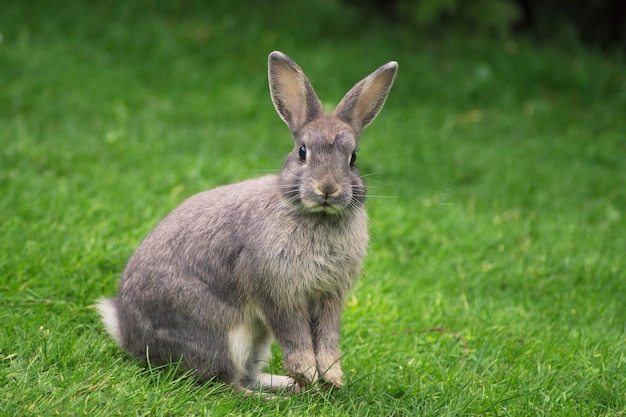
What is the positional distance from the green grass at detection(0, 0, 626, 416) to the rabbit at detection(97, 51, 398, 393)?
16 cm

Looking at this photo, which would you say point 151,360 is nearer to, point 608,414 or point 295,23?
point 608,414

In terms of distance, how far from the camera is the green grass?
4.11 metres

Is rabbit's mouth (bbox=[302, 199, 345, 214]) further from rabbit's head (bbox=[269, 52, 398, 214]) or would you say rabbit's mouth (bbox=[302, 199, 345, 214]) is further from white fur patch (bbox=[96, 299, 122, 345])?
white fur patch (bbox=[96, 299, 122, 345])

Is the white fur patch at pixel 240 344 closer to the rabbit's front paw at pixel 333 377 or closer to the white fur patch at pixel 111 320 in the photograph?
the rabbit's front paw at pixel 333 377

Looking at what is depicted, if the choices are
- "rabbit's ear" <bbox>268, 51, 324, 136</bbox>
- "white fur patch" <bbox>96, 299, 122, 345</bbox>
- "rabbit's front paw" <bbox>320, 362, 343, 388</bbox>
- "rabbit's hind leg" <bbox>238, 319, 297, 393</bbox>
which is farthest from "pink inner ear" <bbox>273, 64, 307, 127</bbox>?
"white fur patch" <bbox>96, 299, 122, 345</bbox>

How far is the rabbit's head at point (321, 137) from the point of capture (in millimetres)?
3811

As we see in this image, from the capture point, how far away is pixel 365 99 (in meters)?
4.18

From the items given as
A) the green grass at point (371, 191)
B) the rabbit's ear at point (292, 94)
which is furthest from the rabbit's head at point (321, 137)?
the green grass at point (371, 191)

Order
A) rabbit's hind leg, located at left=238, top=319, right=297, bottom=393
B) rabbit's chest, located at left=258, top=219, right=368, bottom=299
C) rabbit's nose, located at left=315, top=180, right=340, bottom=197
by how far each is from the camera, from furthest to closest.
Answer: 1. rabbit's hind leg, located at left=238, top=319, right=297, bottom=393
2. rabbit's chest, located at left=258, top=219, right=368, bottom=299
3. rabbit's nose, located at left=315, top=180, right=340, bottom=197

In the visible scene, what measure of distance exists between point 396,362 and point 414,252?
1583 millimetres

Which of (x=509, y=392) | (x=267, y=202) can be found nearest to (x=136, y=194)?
(x=267, y=202)

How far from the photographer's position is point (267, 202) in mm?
4086

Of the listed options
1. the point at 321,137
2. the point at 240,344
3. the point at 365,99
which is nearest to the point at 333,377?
the point at 240,344

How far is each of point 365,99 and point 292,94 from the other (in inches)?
13.4
